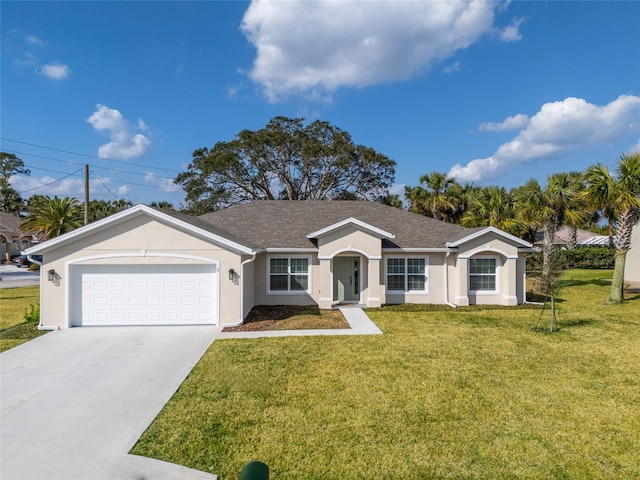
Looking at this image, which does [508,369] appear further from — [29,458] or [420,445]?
[29,458]

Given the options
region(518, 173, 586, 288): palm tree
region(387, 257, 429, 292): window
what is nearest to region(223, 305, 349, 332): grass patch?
region(387, 257, 429, 292): window

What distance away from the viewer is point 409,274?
18141mm

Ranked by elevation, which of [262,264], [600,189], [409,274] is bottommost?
[409,274]

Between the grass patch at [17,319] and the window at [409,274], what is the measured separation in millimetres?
14678

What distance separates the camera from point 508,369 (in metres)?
8.73

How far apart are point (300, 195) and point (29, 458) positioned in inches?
1455

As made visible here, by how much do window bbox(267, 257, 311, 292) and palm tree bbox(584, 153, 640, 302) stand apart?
15538 millimetres

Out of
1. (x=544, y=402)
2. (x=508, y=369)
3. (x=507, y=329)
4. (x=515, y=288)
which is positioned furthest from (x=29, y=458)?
(x=515, y=288)

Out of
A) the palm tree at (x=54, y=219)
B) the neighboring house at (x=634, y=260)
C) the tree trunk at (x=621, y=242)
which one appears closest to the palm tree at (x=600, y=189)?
the tree trunk at (x=621, y=242)

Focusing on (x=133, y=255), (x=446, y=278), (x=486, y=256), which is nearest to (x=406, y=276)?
(x=446, y=278)

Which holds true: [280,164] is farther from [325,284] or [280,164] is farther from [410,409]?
[410,409]

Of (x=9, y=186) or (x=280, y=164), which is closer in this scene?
(x=280, y=164)

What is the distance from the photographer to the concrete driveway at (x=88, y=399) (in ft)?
16.0

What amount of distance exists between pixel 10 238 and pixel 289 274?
4438 centimetres
